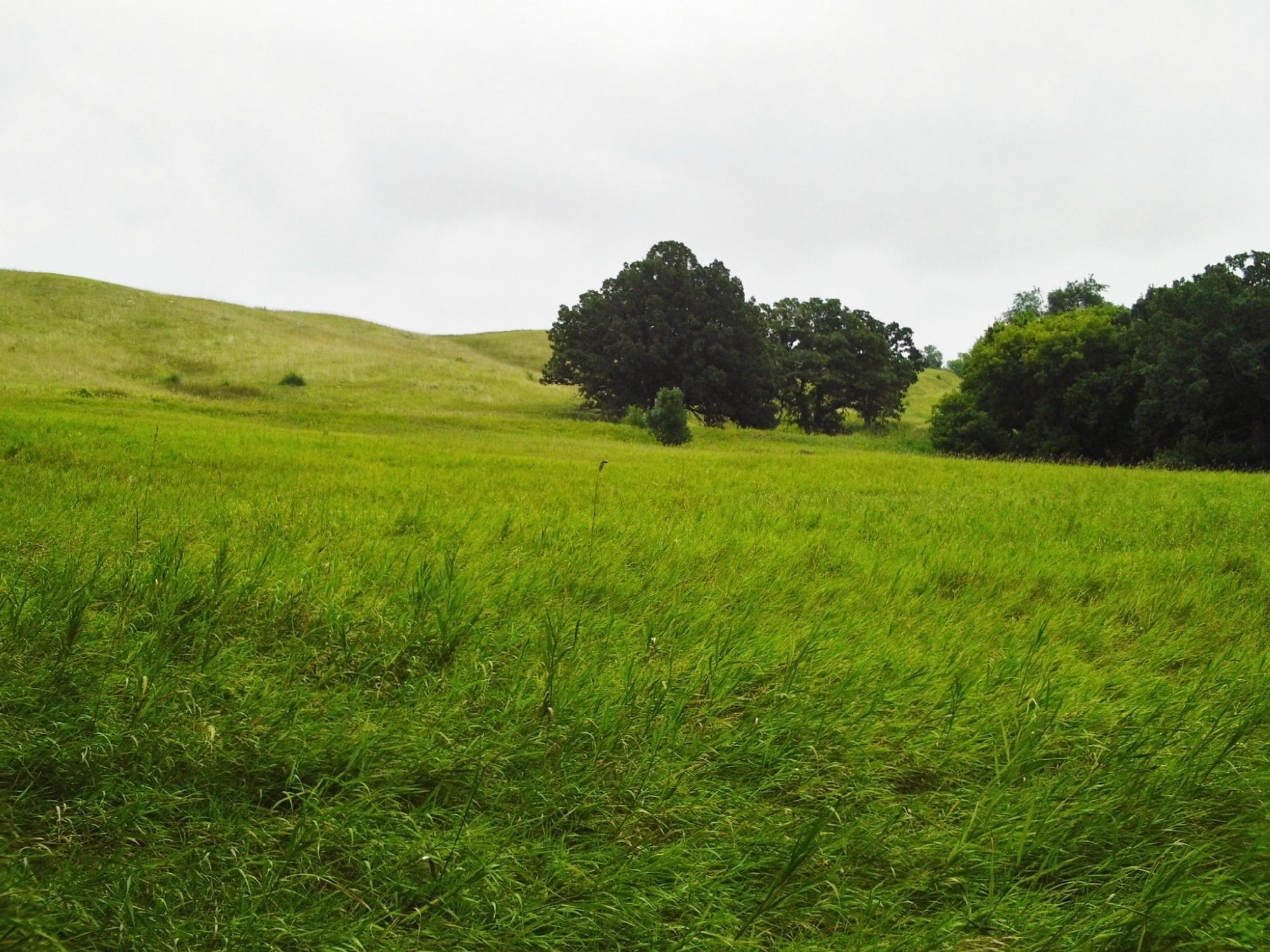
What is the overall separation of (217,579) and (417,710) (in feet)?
4.97

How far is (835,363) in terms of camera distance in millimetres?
50750

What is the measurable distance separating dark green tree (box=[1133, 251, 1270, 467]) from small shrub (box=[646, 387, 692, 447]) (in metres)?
19.1

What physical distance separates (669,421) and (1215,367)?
21.4m

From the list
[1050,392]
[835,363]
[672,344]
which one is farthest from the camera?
[835,363]

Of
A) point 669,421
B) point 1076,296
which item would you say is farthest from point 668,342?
point 1076,296

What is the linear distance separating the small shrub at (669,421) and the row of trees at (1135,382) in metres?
17.2

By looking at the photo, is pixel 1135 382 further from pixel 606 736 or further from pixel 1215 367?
pixel 606 736

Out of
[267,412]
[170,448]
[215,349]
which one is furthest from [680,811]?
[215,349]

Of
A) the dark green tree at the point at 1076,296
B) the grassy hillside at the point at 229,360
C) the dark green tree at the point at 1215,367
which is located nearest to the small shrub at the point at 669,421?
the grassy hillside at the point at 229,360

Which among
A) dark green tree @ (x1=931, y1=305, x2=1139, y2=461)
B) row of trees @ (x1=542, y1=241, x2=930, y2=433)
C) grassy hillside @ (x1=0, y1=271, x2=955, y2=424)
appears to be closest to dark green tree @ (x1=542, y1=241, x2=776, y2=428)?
row of trees @ (x1=542, y1=241, x2=930, y2=433)

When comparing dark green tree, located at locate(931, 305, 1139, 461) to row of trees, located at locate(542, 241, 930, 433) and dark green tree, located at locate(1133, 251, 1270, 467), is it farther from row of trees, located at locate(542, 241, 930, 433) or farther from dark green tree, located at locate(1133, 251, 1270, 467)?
row of trees, located at locate(542, 241, 930, 433)

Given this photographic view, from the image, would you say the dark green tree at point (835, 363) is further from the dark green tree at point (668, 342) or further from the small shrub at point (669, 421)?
the small shrub at point (669, 421)

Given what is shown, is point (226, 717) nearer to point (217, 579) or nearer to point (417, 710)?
point (417, 710)

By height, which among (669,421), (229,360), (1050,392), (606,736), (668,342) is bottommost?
(606,736)
